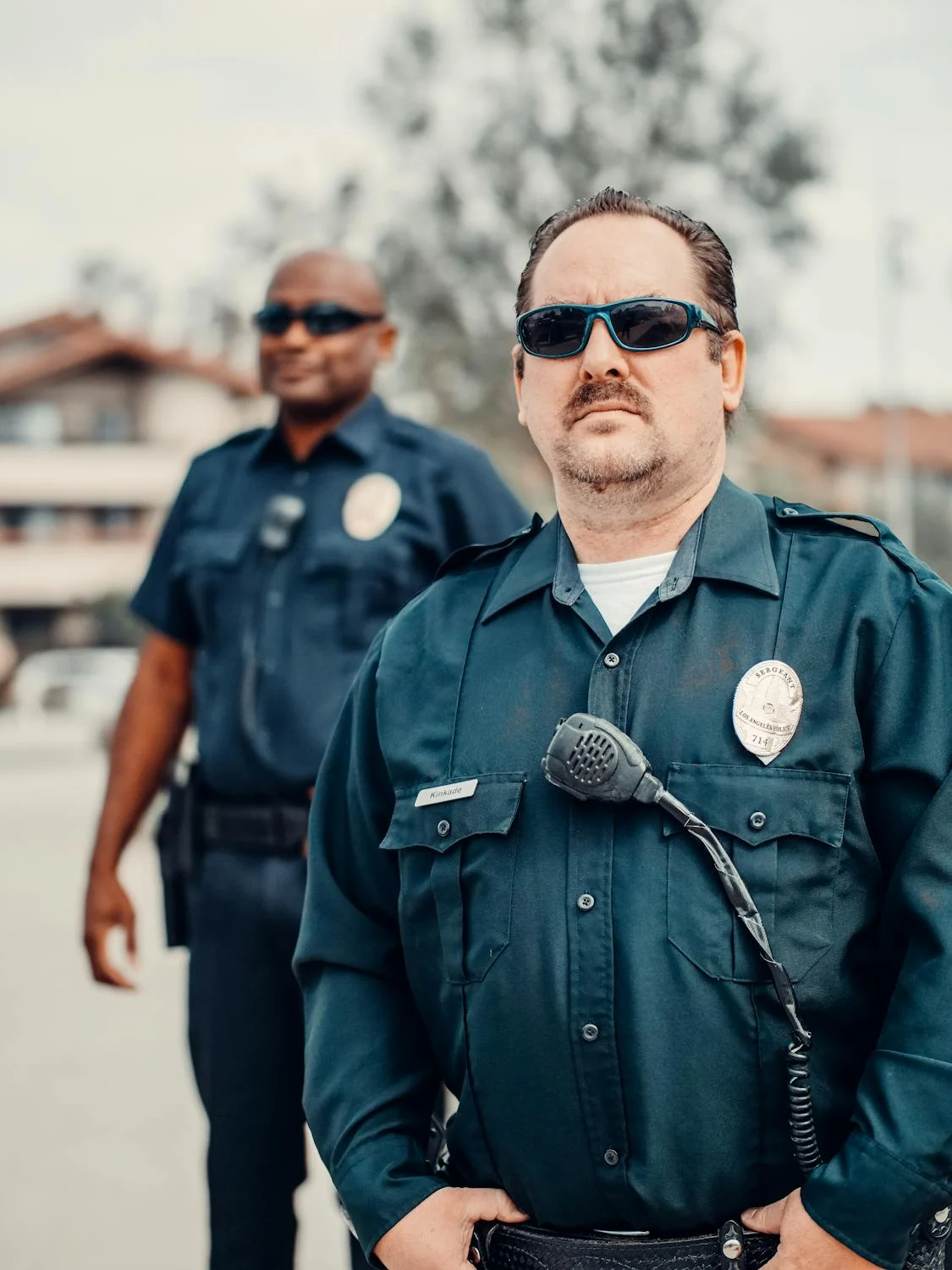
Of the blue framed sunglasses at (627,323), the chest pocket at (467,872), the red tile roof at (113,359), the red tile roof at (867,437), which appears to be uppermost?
the red tile roof at (113,359)

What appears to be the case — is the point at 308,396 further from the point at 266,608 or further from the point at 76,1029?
the point at 76,1029

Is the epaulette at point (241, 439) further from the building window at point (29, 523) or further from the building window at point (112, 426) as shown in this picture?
the building window at point (29, 523)

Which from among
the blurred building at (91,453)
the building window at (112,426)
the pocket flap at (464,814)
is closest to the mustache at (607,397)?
the pocket flap at (464,814)

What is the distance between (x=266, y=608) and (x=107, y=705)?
2639cm

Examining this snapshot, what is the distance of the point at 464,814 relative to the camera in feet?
6.65

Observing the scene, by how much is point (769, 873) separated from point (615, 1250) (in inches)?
19.8

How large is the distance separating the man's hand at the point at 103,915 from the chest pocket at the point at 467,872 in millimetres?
1641

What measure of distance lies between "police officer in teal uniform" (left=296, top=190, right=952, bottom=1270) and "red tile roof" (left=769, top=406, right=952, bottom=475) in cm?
4777

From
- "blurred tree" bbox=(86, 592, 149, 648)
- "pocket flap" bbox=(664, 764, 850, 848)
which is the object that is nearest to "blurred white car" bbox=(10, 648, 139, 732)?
"blurred tree" bbox=(86, 592, 149, 648)

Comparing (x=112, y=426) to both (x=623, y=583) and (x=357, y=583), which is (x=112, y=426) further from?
(x=623, y=583)

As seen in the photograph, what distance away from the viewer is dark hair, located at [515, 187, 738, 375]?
2160 millimetres

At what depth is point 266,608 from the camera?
3.28 metres

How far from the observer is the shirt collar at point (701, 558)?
2.04 meters

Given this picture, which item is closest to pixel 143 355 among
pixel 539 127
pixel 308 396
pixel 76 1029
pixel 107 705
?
pixel 107 705
